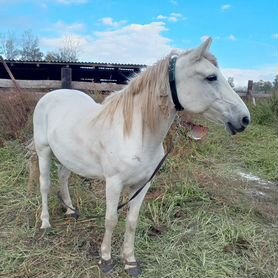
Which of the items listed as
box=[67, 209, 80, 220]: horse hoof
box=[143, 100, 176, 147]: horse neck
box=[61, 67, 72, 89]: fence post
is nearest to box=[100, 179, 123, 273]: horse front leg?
box=[143, 100, 176, 147]: horse neck

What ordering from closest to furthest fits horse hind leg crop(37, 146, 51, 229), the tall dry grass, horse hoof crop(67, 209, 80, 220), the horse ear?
the horse ear
horse hind leg crop(37, 146, 51, 229)
horse hoof crop(67, 209, 80, 220)
the tall dry grass

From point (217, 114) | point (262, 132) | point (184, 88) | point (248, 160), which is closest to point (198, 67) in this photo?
point (184, 88)

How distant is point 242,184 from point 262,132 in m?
2.95

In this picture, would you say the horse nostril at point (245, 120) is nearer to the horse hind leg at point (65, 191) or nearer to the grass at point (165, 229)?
the grass at point (165, 229)

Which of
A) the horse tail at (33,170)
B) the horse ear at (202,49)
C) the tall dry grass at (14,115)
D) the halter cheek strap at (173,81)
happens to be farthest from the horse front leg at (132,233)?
the tall dry grass at (14,115)

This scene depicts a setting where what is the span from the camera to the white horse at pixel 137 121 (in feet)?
5.41

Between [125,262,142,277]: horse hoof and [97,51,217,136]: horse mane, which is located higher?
[97,51,217,136]: horse mane

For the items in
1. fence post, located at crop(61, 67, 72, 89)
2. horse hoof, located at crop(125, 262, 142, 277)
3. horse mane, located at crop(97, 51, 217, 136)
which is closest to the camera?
horse mane, located at crop(97, 51, 217, 136)

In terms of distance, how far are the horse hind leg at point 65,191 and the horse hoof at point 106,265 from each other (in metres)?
0.69

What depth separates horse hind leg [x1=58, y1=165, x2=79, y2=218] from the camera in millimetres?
2721

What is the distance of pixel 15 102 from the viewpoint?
4.51 metres

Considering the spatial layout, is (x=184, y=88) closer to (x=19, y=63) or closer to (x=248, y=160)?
(x=248, y=160)

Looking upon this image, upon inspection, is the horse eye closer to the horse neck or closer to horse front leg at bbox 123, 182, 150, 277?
the horse neck

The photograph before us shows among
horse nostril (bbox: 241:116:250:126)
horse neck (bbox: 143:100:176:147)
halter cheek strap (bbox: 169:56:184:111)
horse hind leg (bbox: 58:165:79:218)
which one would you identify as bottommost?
horse hind leg (bbox: 58:165:79:218)
